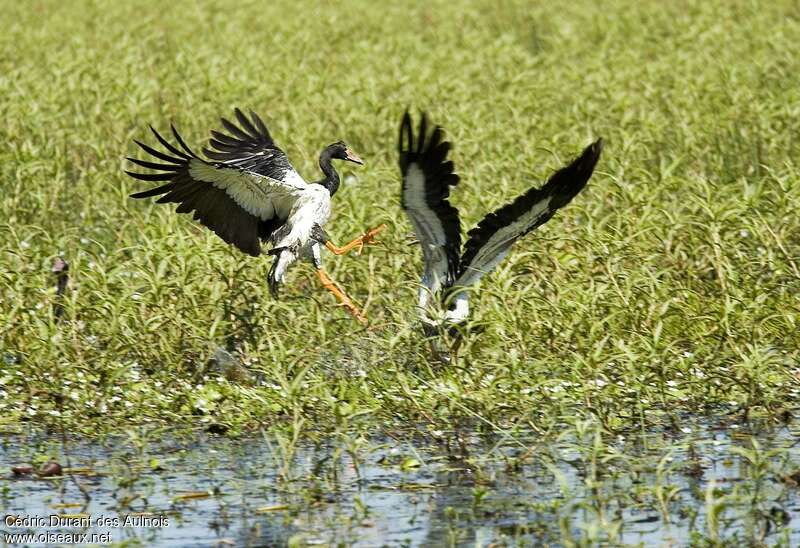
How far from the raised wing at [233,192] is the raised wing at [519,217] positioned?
116 centimetres

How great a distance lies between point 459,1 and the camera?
61.4ft

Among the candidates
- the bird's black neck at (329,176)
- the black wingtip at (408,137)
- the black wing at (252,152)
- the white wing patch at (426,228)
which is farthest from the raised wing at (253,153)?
the black wingtip at (408,137)

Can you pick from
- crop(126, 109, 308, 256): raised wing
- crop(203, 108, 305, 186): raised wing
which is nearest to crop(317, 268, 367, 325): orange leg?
crop(126, 109, 308, 256): raised wing

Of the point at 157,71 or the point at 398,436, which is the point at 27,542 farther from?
the point at 157,71

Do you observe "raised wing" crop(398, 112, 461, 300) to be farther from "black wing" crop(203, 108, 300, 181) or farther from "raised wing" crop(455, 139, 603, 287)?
"black wing" crop(203, 108, 300, 181)

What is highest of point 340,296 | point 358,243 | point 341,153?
point 341,153

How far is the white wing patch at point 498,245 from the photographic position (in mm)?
6203

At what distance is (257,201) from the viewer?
7.25 meters

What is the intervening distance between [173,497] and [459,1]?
14.5 m

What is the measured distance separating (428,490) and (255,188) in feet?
8.32

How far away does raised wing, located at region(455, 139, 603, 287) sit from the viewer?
6039 mm

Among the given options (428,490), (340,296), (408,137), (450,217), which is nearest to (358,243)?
(340,296)

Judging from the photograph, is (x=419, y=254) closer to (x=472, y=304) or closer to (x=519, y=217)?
(x=472, y=304)

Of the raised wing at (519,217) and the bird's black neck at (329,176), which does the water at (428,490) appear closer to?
the raised wing at (519,217)
